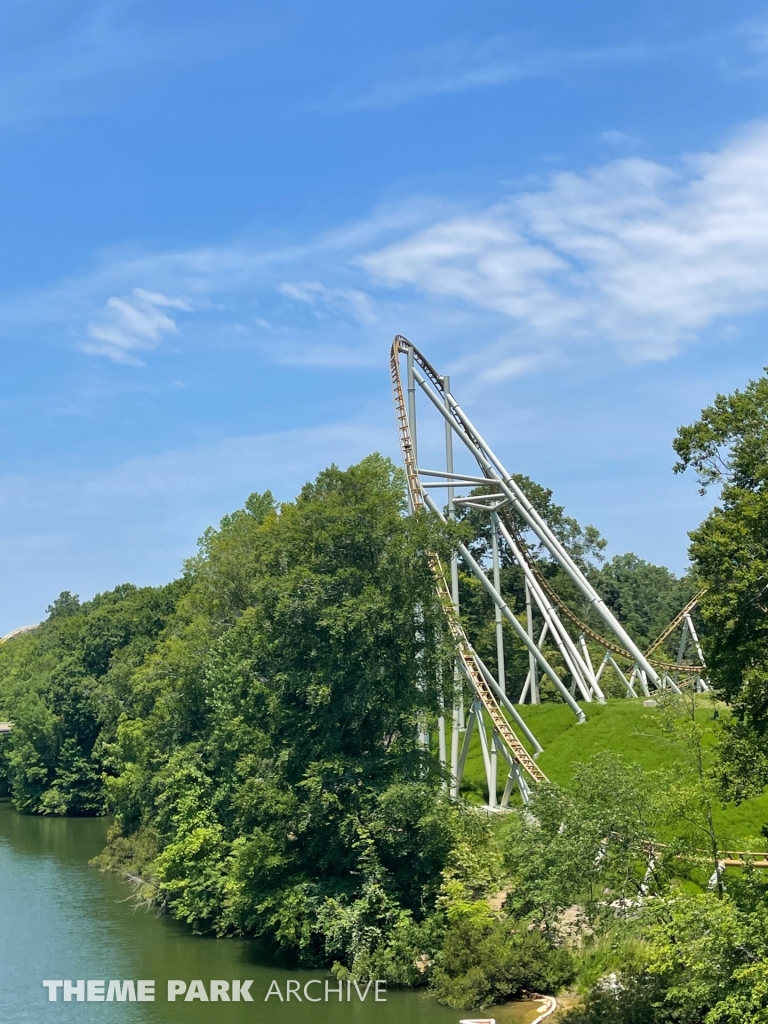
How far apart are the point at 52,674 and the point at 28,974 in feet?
128

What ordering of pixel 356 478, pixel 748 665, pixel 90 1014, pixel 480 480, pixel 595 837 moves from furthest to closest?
pixel 480 480, pixel 356 478, pixel 90 1014, pixel 595 837, pixel 748 665

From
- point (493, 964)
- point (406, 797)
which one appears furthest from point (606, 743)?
point (493, 964)

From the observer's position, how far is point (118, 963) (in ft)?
90.0

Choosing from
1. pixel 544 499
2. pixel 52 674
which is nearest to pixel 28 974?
pixel 52 674

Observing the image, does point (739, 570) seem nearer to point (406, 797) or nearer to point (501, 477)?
point (406, 797)

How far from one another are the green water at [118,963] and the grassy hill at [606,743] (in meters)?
9.19

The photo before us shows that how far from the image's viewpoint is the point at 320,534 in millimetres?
27297

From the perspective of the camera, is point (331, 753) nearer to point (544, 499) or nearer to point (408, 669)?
point (408, 669)

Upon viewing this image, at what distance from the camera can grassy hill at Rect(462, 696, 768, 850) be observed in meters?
27.8

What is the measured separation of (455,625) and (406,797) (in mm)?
6697

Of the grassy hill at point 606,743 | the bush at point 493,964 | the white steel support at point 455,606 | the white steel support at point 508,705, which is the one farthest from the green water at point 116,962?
the white steel support at point 508,705

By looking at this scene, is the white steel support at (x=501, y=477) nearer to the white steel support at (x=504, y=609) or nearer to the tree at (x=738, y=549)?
the white steel support at (x=504, y=609)

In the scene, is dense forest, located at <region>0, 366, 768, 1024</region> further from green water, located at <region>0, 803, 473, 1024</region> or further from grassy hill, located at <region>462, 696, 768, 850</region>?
grassy hill, located at <region>462, 696, 768, 850</region>

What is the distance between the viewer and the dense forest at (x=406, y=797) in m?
18.5
